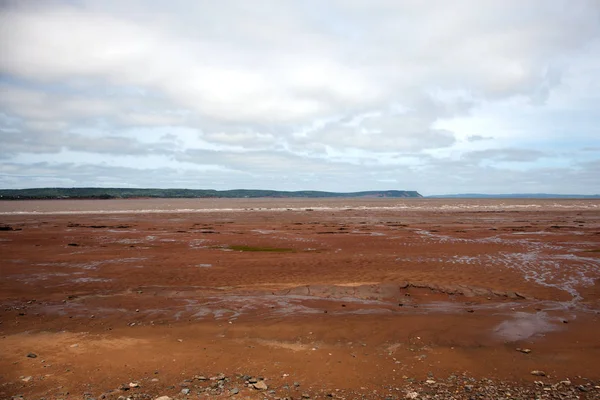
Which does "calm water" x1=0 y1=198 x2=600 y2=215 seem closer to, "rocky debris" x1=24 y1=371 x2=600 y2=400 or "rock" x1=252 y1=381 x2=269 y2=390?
"rocky debris" x1=24 y1=371 x2=600 y2=400

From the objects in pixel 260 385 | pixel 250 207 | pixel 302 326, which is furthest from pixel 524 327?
pixel 250 207

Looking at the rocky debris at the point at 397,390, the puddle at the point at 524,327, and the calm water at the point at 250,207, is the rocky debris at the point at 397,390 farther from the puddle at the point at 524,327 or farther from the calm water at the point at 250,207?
the calm water at the point at 250,207

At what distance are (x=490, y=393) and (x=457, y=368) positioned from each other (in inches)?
39.9

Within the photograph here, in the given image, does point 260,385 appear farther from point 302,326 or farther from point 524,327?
point 524,327

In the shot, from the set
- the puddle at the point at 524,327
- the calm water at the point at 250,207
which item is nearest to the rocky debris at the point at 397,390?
the puddle at the point at 524,327

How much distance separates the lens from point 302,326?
9.37m

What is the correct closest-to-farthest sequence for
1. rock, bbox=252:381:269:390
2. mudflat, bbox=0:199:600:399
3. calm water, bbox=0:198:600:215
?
rock, bbox=252:381:269:390
mudflat, bbox=0:199:600:399
calm water, bbox=0:198:600:215

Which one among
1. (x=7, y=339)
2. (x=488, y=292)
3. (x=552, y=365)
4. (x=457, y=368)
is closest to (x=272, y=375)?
(x=457, y=368)

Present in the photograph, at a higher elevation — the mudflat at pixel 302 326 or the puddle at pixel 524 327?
the puddle at pixel 524 327

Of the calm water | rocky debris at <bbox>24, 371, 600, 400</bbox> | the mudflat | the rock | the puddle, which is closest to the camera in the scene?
rocky debris at <bbox>24, 371, 600, 400</bbox>

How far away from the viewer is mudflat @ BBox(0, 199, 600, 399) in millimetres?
6363

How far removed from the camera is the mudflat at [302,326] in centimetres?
636

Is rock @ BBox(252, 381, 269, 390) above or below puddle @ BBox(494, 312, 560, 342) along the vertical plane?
below

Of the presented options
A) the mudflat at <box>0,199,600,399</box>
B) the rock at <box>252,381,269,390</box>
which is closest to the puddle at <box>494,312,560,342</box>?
the mudflat at <box>0,199,600,399</box>
